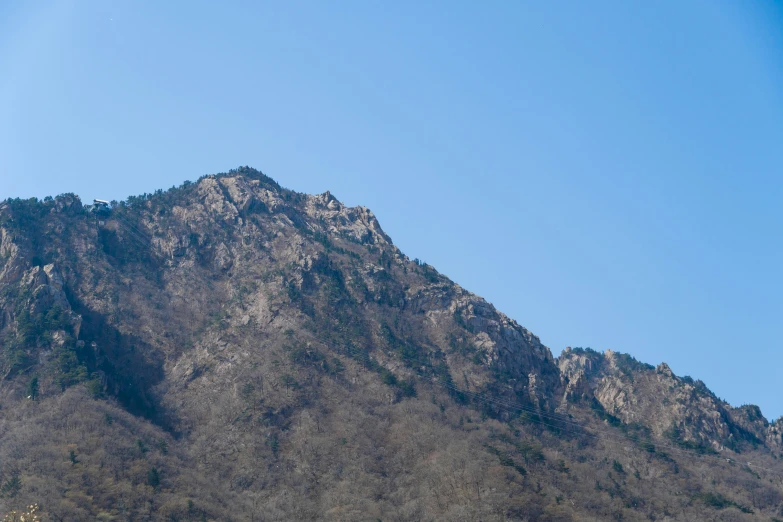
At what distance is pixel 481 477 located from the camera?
321ft

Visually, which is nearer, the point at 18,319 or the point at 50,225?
the point at 18,319

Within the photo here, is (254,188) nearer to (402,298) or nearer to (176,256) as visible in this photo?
(176,256)

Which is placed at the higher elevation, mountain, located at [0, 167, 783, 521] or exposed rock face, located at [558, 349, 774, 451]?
exposed rock face, located at [558, 349, 774, 451]

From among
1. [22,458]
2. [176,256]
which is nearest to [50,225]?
[176,256]

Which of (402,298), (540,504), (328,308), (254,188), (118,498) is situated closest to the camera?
(118,498)

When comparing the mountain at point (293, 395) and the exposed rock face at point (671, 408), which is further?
the exposed rock face at point (671, 408)

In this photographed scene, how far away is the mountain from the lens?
9481 cm

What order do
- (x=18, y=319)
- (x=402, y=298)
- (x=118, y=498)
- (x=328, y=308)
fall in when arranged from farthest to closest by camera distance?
(x=402, y=298)
(x=328, y=308)
(x=18, y=319)
(x=118, y=498)

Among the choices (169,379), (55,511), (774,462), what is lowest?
(55,511)

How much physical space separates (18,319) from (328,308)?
164ft

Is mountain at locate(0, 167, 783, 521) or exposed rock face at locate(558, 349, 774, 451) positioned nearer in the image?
mountain at locate(0, 167, 783, 521)

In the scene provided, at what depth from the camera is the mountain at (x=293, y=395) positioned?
94812 mm

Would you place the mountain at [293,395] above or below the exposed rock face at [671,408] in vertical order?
below

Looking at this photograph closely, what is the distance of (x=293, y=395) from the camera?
116438 millimetres
